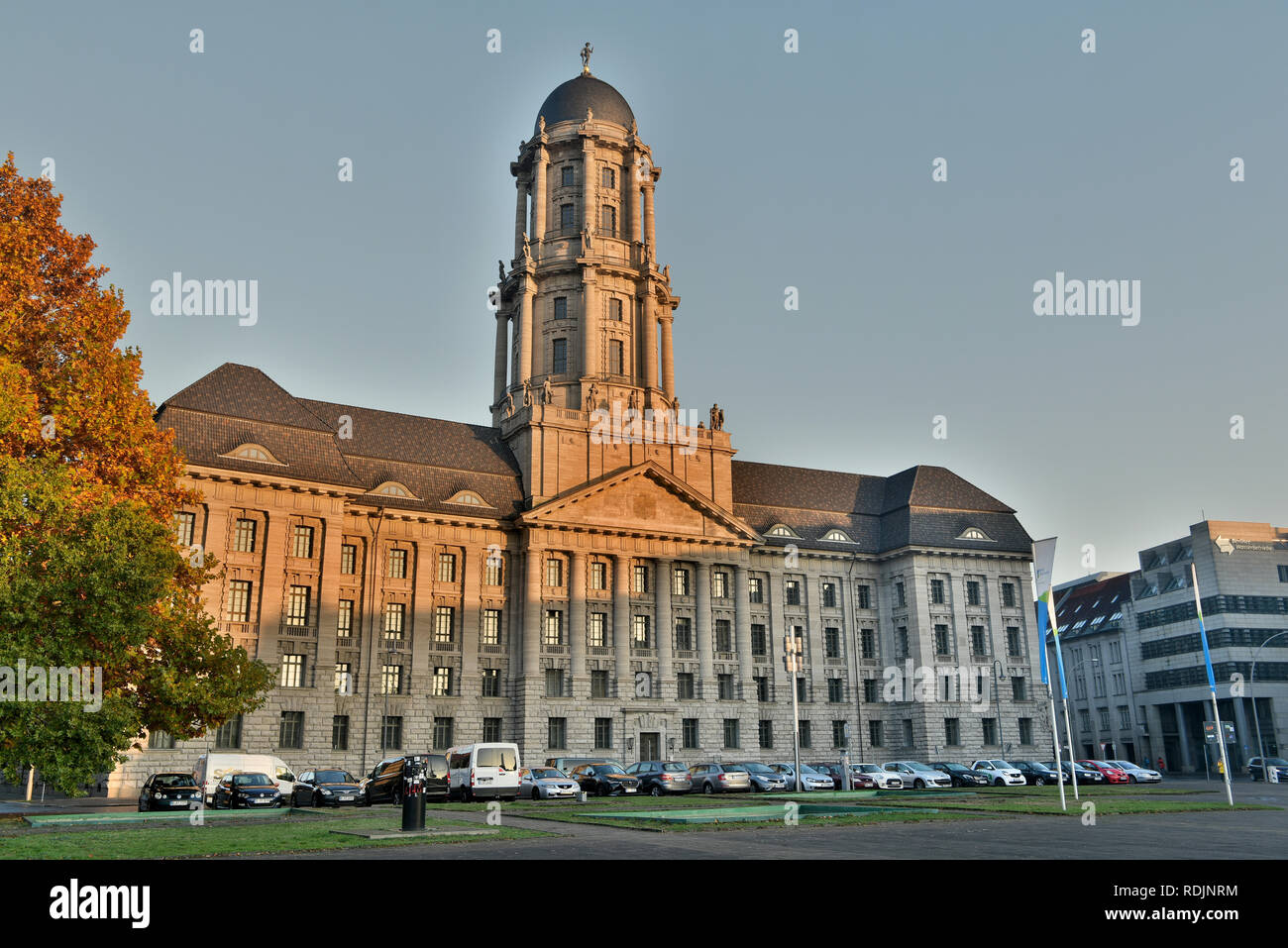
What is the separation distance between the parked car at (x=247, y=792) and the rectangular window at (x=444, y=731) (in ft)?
75.2

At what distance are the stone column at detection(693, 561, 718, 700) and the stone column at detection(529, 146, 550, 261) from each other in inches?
1078

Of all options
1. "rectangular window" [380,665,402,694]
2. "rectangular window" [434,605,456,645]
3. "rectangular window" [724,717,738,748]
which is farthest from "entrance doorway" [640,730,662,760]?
"rectangular window" [380,665,402,694]

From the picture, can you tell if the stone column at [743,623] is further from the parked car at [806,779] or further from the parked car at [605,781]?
the parked car at [605,781]

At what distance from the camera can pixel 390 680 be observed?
190 feet

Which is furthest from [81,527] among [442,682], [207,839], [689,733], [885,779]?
[689,733]

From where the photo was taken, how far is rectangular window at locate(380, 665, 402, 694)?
57156mm

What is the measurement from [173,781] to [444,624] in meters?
25.7

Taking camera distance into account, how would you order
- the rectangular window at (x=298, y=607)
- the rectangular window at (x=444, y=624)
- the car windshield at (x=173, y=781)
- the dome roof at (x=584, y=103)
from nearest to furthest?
the car windshield at (x=173, y=781) < the rectangular window at (x=298, y=607) < the rectangular window at (x=444, y=624) < the dome roof at (x=584, y=103)

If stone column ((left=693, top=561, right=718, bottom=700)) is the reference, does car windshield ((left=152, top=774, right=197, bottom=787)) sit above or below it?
below

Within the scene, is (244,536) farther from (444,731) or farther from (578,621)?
(578,621)

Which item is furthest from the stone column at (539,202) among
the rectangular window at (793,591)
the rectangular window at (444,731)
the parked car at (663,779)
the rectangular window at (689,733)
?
the parked car at (663,779)

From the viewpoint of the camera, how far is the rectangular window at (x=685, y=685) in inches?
2579

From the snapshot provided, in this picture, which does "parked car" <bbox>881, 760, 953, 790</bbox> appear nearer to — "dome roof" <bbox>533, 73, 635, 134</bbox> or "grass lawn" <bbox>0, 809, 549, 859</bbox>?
"grass lawn" <bbox>0, 809, 549, 859</bbox>

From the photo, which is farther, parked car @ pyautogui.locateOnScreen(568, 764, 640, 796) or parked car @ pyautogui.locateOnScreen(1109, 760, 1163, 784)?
parked car @ pyautogui.locateOnScreen(1109, 760, 1163, 784)
